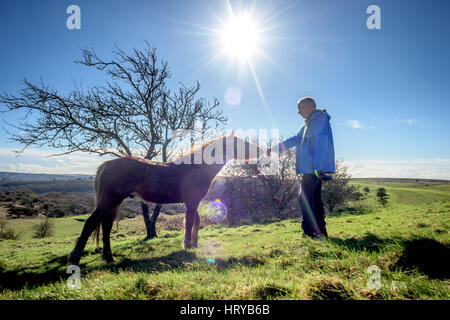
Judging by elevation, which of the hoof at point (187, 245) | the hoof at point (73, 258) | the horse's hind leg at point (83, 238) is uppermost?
the horse's hind leg at point (83, 238)

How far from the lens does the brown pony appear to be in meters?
4.66

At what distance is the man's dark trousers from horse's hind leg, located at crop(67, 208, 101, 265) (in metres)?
5.04

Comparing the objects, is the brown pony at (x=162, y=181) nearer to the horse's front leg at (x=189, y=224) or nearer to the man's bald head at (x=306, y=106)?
the horse's front leg at (x=189, y=224)

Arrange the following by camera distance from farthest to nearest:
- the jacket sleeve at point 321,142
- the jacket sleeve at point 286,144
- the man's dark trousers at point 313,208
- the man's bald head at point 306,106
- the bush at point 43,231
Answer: the bush at point 43,231 < the jacket sleeve at point 286,144 < the man's bald head at point 306,106 < the man's dark trousers at point 313,208 < the jacket sleeve at point 321,142

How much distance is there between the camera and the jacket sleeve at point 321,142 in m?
4.39

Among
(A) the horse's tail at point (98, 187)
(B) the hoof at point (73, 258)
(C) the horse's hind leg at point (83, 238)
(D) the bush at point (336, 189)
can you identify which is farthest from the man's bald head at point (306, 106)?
(D) the bush at point (336, 189)

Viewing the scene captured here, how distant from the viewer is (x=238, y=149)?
236 inches

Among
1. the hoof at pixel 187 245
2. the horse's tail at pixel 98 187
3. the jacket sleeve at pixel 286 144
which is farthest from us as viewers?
the jacket sleeve at pixel 286 144

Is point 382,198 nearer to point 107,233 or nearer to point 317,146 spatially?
point 317,146

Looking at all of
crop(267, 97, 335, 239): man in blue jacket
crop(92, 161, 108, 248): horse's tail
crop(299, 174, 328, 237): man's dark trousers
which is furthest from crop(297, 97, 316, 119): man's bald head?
crop(92, 161, 108, 248): horse's tail

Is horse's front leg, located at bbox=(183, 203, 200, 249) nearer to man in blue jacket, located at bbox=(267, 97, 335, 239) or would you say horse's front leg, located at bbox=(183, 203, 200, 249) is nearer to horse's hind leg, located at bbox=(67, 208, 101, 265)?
horse's hind leg, located at bbox=(67, 208, 101, 265)

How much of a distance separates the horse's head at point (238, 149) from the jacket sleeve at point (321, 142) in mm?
1858

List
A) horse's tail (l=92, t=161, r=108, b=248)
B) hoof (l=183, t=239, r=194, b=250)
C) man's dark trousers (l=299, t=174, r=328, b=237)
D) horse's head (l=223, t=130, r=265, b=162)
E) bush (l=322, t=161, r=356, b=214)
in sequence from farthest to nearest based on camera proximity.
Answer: bush (l=322, t=161, r=356, b=214), horse's head (l=223, t=130, r=265, b=162), hoof (l=183, t=239, r=194, b=250), horse's tail (l=92, t=161, r=108, b=248), man's dark trousers (l=299, t=174, r=328, b=237)
